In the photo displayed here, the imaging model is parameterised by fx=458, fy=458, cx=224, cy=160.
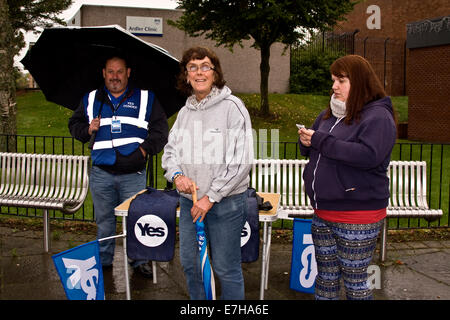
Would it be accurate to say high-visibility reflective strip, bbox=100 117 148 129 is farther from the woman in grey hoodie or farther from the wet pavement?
the wet pavement

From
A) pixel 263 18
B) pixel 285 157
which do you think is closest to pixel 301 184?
pixel 285 157

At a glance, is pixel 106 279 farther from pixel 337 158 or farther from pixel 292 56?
pixel 292 56

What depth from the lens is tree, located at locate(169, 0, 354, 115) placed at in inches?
686

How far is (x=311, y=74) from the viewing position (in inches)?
1033

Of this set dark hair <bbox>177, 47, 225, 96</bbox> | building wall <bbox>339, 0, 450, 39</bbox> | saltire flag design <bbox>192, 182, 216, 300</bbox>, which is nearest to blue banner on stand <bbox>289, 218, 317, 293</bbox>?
saltire flag design <bbox>192, 182, 216, 300</bbox>

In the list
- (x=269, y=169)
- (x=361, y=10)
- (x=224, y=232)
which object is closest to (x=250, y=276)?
(x=269, y=169)

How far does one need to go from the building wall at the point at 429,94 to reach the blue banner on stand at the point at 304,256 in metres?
16.0

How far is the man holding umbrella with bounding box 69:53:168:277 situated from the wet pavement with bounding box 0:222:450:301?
2.68ft

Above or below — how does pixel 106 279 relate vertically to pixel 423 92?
below

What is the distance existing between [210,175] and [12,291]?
8.58 ft

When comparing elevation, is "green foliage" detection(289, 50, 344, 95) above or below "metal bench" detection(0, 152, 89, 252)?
above

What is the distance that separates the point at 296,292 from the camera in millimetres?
4441

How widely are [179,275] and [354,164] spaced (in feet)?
8.42

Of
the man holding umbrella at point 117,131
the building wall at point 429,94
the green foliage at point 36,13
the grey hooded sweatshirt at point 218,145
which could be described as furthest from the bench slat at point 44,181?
the green foliage at point 36,13
